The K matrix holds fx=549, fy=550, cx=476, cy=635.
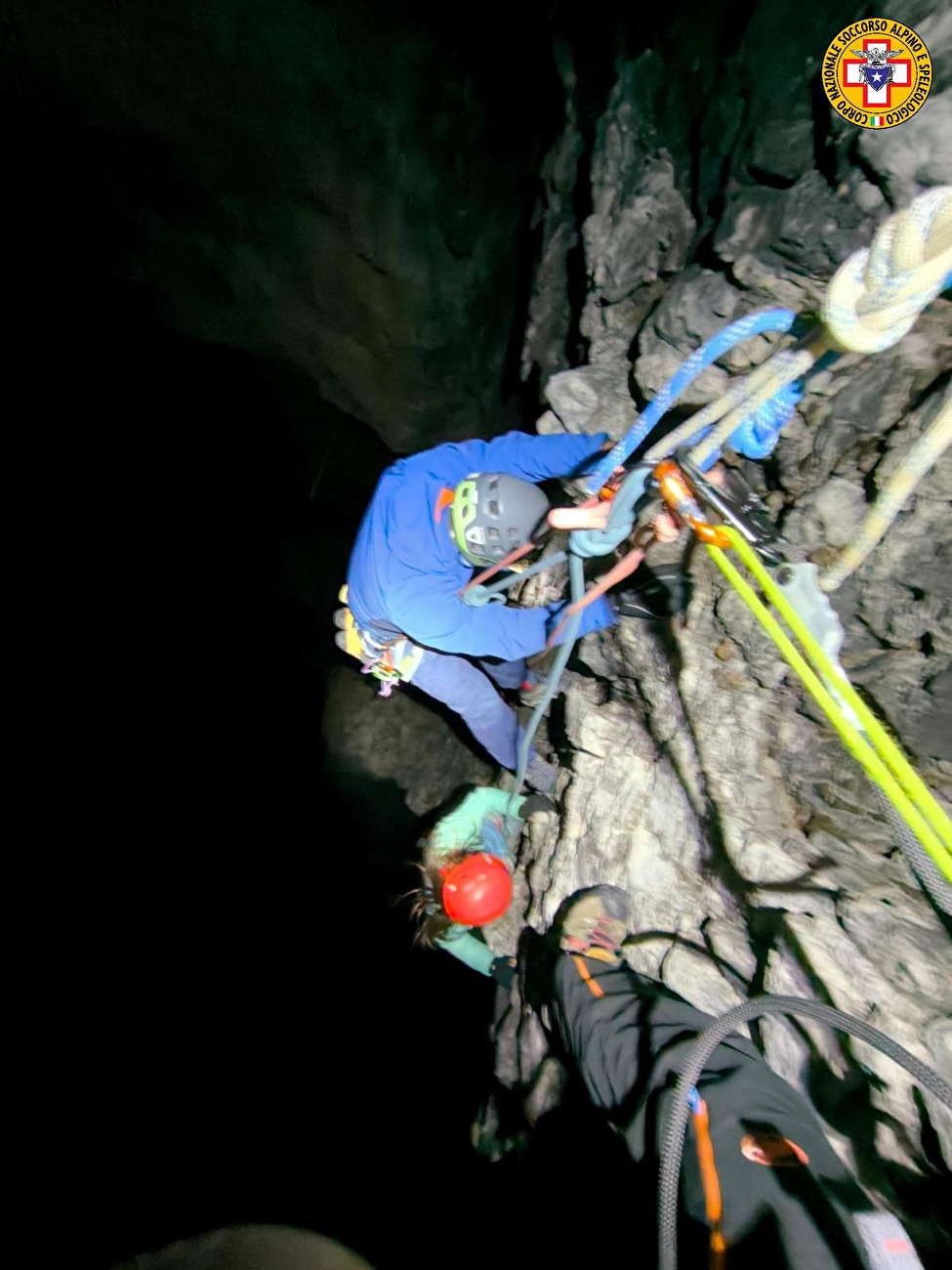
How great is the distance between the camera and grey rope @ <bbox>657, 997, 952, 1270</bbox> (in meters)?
1.06

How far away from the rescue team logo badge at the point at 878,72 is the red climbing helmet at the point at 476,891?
124 inches

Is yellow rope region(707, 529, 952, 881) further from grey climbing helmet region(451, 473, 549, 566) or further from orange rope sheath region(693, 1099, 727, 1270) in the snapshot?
grey climbing helmet region(451, 473, 549, 566)

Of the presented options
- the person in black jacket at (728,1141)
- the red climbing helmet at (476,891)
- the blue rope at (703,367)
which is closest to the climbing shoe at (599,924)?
the person in black jacket at (728,1141)

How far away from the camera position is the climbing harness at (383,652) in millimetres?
3066

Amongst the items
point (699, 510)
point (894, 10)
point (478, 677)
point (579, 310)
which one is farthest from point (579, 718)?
point (894, 10)

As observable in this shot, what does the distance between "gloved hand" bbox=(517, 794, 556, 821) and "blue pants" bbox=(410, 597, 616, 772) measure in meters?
0.27

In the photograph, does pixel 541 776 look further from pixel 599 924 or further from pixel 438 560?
pixel 438 560

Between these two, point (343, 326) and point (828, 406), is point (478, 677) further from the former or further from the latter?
point (343, 326)

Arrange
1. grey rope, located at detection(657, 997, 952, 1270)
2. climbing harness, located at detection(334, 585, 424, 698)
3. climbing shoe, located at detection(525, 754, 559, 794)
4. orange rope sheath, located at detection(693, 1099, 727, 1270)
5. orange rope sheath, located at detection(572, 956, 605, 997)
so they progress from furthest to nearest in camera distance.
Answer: climbing shoe, located at detection(525, 754, 559, 794) → climbing harness, located at detection(334, 585, 424, 698) → orange rope sheath, located at detection(572, 956, 605, 997) → orange rope sheath, located at detection(693, 1099, 727, 1270) → grey rope, located at detection(657, 997, 952, 1270)

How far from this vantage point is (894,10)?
4.93 feet

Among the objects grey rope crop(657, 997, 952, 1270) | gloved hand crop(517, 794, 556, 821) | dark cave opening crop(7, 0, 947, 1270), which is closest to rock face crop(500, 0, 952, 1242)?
dark cave opening crop(7, 0, 947, 1270)

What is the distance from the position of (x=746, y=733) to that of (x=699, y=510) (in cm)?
104

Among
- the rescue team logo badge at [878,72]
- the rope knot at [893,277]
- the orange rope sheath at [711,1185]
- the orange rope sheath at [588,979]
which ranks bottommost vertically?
the orange rope sheath at [711,1185]

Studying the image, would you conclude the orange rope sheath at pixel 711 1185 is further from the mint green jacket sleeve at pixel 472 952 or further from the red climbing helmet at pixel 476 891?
the mint green jacket sleeve at pixel 472 952
